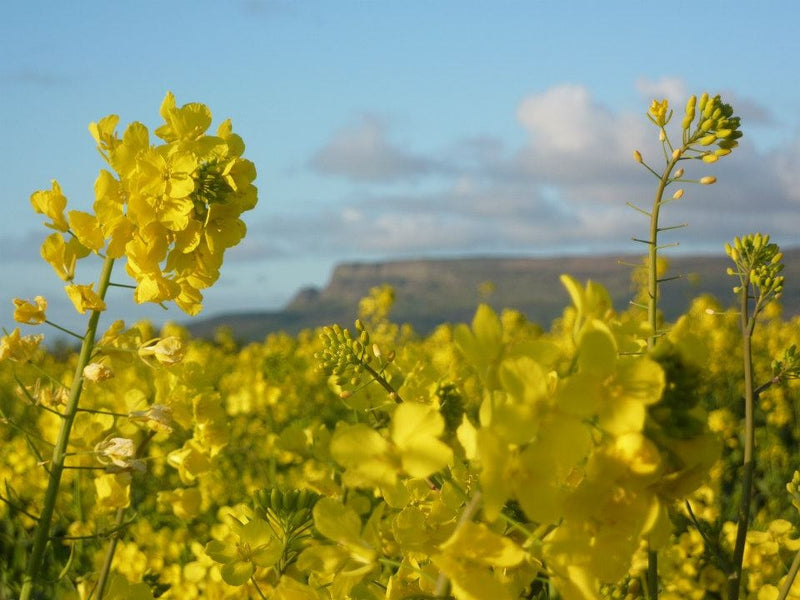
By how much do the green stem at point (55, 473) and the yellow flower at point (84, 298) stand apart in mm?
27

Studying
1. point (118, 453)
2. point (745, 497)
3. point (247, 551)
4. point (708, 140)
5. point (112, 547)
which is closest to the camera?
point (247, 551)

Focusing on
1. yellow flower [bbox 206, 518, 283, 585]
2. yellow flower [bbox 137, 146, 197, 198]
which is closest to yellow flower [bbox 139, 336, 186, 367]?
yellow flower [bbox 137, 146, 197, 198]

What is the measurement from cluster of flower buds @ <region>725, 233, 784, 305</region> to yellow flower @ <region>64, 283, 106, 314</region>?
5.75 ft

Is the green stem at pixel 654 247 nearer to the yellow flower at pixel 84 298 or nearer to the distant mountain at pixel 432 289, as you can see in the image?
the yellow flower at pixel 84 298

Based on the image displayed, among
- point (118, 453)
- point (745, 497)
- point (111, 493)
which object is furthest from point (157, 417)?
point (745, 497)

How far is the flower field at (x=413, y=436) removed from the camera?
1184 millimetres

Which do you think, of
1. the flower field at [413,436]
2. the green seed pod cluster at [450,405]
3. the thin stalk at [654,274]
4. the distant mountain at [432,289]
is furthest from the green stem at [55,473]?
the distant mountain at [432,289]

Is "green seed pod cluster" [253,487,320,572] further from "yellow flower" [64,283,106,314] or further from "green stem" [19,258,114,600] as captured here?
"yellow flower" [64,283,106,314]

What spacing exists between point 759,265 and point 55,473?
6.78 feet

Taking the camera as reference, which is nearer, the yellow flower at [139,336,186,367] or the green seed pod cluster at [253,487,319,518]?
the green seed pod cluster at [253,487,319,518]

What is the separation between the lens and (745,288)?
2568 millimetres

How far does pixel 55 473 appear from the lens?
80.2 inches

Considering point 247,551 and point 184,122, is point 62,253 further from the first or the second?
point 247,551

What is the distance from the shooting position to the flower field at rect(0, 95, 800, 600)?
1.18 meters
